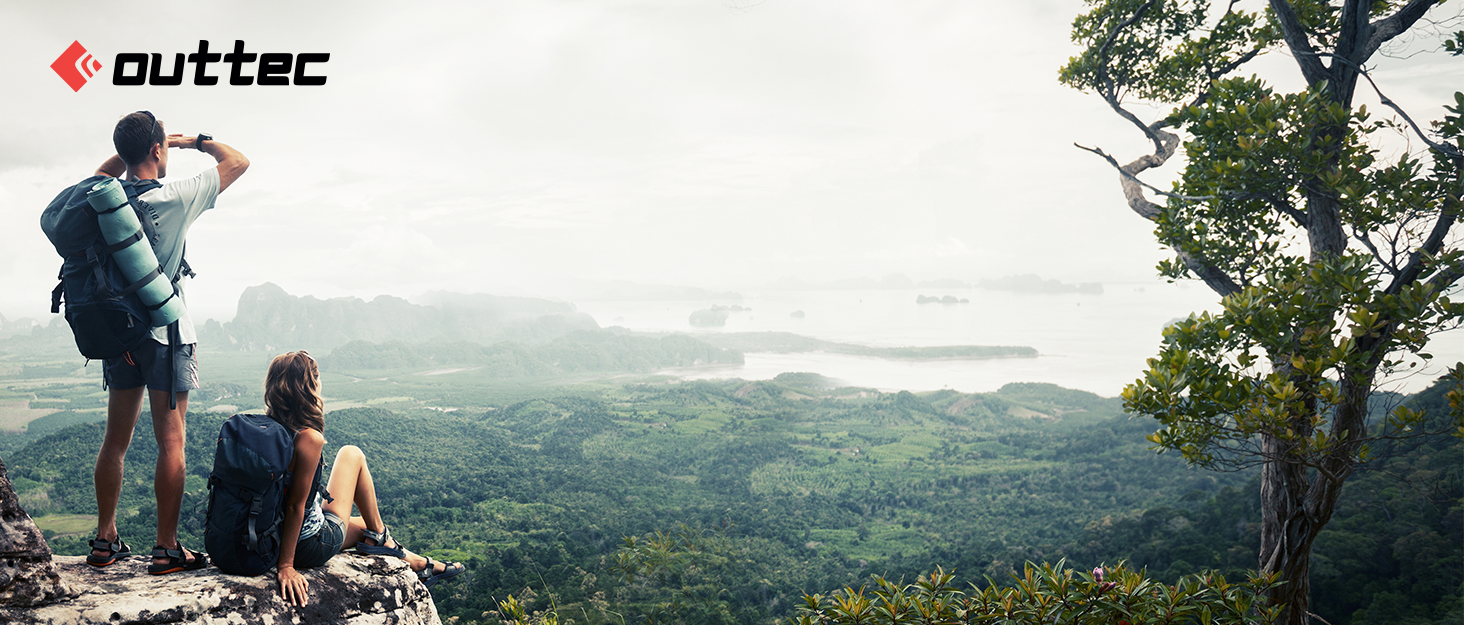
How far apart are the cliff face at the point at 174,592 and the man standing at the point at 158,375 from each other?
0.54ft

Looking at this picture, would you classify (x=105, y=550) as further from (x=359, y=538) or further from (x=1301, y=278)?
(x=1301, y=278)

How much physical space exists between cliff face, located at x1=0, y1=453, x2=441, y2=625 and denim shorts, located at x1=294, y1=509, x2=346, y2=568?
0.07 metres

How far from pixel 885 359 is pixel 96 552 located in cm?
5723

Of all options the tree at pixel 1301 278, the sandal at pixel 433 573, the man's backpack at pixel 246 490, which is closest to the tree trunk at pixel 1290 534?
the tree at pixel 1301 278

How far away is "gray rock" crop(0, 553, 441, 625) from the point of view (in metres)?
2.19

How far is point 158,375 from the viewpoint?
8.95 feet

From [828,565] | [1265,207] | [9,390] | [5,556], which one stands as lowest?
[828,565]

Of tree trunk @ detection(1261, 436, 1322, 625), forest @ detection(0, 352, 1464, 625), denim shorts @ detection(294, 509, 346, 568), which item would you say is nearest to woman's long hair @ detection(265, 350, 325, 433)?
denim shorts @ detection(294, 509, 346, 568)

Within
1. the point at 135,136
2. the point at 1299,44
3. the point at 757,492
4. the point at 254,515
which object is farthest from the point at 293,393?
the point at 757,492

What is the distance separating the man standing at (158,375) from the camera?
8.82 ft

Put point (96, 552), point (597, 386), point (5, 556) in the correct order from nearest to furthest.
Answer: point (5, 556), point (96, 552), point (597, 386)

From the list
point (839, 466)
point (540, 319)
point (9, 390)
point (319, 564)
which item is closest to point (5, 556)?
point (319, 564)

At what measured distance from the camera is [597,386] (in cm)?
5688

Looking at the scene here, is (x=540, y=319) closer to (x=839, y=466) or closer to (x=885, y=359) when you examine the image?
(x=885, y=359)
